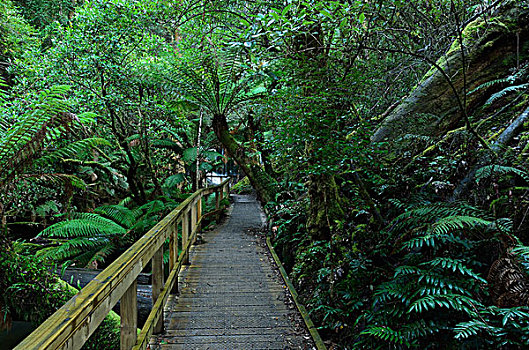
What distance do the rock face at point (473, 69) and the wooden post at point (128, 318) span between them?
3.07m

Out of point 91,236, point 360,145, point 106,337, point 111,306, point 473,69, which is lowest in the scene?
point 106,337

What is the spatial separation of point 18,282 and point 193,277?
168 centimetres

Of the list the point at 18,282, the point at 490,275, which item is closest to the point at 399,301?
the point at 490,275

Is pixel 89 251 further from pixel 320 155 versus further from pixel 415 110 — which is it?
pixel 415 110

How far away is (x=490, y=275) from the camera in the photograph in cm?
185

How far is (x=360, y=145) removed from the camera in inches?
108

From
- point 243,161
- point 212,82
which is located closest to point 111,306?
point 212,82

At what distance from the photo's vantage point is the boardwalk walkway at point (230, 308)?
243 cm

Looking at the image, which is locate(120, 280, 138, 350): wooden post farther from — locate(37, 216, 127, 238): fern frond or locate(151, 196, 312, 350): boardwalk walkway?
locate(37, 216, 127, 238): fern frond

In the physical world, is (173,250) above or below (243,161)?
below

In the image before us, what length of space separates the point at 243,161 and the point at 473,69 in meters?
4.65

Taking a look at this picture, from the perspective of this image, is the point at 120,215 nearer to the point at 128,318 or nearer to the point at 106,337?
the point at 106,337

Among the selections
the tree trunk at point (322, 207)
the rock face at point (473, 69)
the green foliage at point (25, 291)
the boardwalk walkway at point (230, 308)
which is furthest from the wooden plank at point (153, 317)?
the rock face at point (473, 69)

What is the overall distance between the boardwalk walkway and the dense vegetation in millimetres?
372
